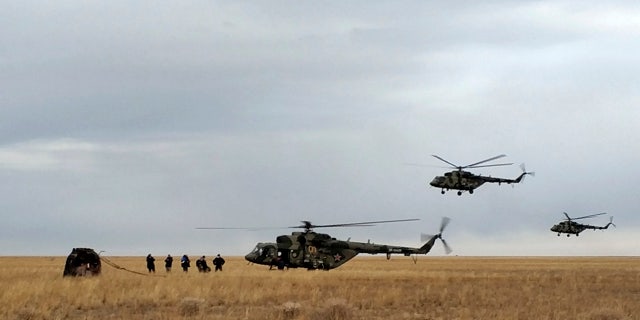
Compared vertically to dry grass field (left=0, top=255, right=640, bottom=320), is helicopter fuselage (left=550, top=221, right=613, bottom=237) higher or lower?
higher

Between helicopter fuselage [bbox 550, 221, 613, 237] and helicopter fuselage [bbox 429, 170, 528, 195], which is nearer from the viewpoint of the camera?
helicopter fuselage [bbox 429, 170, 528, 195]

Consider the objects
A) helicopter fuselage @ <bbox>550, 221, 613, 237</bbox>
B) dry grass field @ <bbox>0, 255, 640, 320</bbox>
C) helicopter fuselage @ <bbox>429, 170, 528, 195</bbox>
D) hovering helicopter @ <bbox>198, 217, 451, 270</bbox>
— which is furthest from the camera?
helicopter fuselage @ <bbox>550, 221, 613, 237</bbox>

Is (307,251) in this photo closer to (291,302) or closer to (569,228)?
(291,302)

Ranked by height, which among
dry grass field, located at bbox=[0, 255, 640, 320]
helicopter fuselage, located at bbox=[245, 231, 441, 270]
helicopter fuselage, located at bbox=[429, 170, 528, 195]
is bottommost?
dry grass field, located at bbox=[0, 255, 640, 320]

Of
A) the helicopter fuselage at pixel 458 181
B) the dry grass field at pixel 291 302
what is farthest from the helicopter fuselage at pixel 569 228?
the dry grass field at pixel 291 302

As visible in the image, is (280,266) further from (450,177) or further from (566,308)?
(566,308)

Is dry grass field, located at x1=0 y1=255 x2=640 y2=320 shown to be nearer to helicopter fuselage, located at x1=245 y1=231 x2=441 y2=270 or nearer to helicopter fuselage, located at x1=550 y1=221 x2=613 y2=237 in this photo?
helicopter fuselage, located at x1=245 y1=231 x2=441 y2=270

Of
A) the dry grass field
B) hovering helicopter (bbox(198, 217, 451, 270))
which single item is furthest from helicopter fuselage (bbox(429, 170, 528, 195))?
the dry grass field

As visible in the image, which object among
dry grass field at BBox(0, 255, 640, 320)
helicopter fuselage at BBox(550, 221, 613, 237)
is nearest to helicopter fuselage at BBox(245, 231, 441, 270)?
dry grass field at BBox(0, 255, 640, 320)

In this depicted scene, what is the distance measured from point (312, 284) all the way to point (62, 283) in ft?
29.4

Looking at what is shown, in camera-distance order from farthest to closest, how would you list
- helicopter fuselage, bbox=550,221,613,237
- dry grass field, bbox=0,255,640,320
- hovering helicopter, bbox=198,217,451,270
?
helicopter fuselage, bbox=550,221,613,237, hovering helicopter, bbox=198,217,451,270, dry grass field, bbox=0,255,640,320

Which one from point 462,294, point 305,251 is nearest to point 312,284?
point 462,294

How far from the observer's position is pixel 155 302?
21.6 m

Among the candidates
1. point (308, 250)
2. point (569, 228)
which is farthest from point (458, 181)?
point (569, 228)
